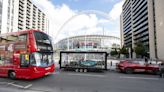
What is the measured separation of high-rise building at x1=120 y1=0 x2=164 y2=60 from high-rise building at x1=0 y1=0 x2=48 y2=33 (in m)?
54.7

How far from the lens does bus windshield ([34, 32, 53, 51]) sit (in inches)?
440

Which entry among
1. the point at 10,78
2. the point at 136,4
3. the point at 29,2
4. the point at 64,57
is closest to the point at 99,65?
the point at 64,57

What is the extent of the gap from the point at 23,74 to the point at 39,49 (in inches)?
88.9

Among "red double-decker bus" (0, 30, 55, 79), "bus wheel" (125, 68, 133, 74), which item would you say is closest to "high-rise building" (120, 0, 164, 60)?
"bus wheel" (125, 68, 133, 74)

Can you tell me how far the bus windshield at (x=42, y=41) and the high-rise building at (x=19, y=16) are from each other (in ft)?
174

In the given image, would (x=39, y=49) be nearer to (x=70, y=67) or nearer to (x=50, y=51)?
(x=50, y=51)

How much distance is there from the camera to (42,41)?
1163cm

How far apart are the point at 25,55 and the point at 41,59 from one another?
121cm

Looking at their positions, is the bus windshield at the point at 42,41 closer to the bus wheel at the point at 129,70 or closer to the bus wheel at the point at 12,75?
the bus wheel at the point at 12,75

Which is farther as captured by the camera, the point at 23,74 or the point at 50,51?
the point at 50,51

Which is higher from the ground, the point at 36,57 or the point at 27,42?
the point at 27,42

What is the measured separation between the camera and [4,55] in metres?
12.3

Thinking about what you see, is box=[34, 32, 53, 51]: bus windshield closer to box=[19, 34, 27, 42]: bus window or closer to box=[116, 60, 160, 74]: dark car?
box=[19, 34, 27, 42]: bus window

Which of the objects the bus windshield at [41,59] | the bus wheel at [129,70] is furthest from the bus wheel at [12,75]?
the bus wheel at [129,70]
